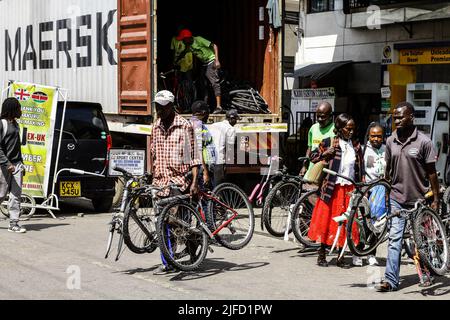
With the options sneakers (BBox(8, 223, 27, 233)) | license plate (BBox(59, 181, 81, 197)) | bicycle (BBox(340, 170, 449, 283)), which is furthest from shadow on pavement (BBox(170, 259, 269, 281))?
license plate (BBox(59, 181, 81, 197))

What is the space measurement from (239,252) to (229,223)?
685 mm

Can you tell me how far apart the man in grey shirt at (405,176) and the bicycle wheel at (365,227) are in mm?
565

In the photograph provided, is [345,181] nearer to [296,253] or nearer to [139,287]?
[296,253]

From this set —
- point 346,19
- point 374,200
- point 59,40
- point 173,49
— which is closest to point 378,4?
point 346,19

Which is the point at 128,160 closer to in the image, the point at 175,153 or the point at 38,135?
the point at 38,135

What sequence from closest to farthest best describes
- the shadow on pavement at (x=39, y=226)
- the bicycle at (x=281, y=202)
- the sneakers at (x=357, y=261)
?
the sneakers at (x=357, y=261), the bicycle at (x=281, y=202), the shadow on pavement at (x=39, y=226)

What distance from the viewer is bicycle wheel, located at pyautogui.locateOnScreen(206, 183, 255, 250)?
8.69 metres

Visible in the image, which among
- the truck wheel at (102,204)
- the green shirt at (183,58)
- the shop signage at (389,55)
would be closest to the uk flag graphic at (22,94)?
the truck wheel at (102,204)

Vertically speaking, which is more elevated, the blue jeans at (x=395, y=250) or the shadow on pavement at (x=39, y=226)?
the blue jeans at (x=395, y=250)

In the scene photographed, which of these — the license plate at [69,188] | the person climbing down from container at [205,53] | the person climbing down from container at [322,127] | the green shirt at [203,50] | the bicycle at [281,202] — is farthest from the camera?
the green shirt at [203,50]

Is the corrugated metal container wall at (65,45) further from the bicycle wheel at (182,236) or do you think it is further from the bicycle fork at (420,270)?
the bicycle fork at (420,270)

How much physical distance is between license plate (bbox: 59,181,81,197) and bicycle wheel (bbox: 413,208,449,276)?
A: 6536mm

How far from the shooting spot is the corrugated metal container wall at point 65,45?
46.7 ft

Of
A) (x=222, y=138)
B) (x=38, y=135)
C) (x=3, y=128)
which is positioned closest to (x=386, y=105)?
(x=222, y=138)
